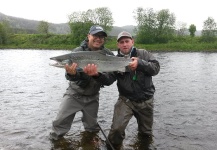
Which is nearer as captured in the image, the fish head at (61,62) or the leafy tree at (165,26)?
the fish head at (61,62)

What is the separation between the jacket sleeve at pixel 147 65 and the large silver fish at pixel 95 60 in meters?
0.31

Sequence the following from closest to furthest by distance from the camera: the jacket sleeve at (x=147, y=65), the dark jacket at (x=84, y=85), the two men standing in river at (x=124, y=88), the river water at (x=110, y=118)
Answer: the jacket sleeve at (x=147, y=65), the two men standing in river at (x=124, y=88), the dark jacket at (x=84, y=85), the river water at (x=110, y=118)

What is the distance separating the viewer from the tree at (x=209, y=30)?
6888 cm

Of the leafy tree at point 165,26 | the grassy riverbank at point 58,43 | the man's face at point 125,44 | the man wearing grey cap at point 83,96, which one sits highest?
the leafy tree at point 165,26

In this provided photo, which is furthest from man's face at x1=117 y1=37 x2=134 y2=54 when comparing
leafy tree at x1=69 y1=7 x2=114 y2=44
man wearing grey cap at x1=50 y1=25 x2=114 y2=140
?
leafy tree at x1=69 y1=7 x2=114 y2=44

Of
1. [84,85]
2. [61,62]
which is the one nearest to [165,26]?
[84,85]

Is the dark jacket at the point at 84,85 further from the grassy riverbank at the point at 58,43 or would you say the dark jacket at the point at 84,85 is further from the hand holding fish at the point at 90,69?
the grassy riverbank at the point at 58,43

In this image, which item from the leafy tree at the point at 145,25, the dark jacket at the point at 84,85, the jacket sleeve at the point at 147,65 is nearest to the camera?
the jacket sleeve at the point at 147,65

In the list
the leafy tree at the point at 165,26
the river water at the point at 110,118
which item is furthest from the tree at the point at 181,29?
the river water at the point at 110,118

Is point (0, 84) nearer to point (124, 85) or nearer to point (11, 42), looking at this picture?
point (124, 85)

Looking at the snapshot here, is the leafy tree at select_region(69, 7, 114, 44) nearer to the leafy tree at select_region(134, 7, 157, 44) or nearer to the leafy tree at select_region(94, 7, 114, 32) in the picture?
the leafy tree at select_region(94, 7, 114, 32)

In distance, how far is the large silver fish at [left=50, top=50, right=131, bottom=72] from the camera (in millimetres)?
5191

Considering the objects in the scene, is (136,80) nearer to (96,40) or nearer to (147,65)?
(147,65)

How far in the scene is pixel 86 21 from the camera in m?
84.7
